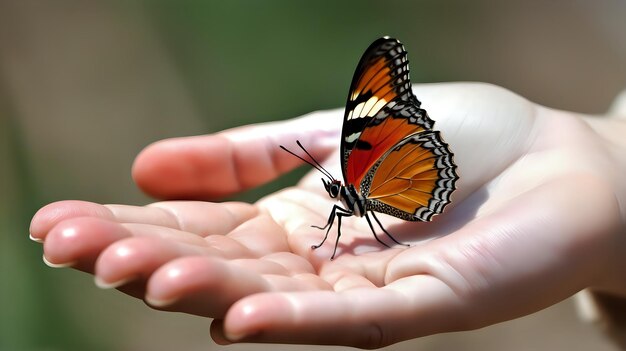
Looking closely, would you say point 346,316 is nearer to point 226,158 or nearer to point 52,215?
point 52,215

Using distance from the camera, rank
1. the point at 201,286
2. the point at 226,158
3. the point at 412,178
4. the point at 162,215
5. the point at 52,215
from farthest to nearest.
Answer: the point at 226,158 < the point at 412,178 < the point at 162,215 < the point at 52,215 < the point at 201,286

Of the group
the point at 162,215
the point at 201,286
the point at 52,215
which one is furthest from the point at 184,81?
the point at 201,286

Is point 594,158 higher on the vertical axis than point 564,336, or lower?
higher

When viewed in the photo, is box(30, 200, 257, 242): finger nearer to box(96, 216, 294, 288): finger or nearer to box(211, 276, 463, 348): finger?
box(96, 216, 294, 288): finger

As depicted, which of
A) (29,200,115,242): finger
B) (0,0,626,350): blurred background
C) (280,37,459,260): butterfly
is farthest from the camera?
(0,0,626,350): blurred background

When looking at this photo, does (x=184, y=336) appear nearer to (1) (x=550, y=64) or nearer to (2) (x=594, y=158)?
(2) (x=594, y=158)

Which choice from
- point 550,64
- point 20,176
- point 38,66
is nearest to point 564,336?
point 550,64

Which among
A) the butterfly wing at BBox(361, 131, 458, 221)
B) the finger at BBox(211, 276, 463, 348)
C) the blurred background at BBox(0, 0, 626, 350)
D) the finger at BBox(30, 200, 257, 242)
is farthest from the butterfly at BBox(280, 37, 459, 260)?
the blurred background at BBox(0, 0, 626, 350)
